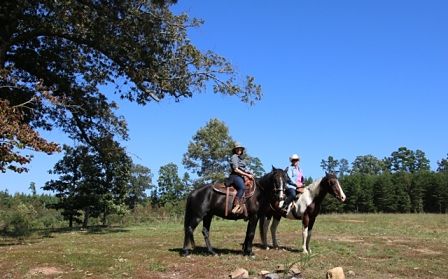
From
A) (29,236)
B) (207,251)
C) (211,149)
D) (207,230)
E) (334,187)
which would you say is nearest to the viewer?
(207,230)

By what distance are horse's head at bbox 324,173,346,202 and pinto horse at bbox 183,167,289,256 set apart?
1.22 m

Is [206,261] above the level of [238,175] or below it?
below

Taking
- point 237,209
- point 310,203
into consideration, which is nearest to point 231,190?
point 237,209

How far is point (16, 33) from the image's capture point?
21.0 m

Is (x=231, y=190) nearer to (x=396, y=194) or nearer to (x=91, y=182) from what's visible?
(x=91, y=182)

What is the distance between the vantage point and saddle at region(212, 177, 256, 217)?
12805 millimetres

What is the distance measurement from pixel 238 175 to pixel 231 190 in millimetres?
439

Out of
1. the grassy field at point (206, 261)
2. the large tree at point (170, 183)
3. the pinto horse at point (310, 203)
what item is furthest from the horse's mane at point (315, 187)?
the large tree at point (170, 183)

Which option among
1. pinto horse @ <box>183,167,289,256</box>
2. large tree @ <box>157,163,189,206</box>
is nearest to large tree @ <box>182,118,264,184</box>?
large tree @ <box>157,163,189,206</box>

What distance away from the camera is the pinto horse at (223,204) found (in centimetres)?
1272

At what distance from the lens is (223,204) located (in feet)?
42.0

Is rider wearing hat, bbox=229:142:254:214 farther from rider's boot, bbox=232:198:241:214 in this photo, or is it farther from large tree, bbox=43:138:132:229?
large tree, bbox=43:138:132:229

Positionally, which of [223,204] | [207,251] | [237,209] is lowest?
[207,251]

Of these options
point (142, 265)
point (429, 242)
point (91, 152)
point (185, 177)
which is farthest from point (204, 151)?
point (142, 265)
